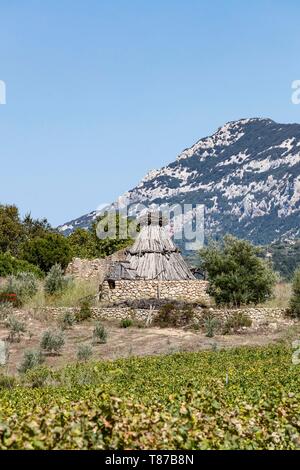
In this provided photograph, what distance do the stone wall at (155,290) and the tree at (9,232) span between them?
2879 cm

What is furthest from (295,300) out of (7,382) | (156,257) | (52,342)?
(7,382)

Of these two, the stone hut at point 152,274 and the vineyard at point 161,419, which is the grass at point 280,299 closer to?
the stone hut at point 152,274

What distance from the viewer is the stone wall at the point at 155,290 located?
31.9 m

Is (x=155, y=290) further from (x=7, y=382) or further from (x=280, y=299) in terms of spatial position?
(x=7, y=382)

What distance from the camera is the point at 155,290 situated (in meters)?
32.4

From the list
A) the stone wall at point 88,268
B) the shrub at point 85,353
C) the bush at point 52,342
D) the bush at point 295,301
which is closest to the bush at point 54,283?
the stone wall at point 88,268

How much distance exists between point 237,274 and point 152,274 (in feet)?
19.5

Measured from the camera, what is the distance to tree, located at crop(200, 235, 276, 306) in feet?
97.1


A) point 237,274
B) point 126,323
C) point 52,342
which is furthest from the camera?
point 237,274

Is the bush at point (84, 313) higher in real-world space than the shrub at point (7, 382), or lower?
higher

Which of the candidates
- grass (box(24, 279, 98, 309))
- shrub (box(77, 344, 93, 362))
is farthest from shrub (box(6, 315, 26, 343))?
shrub (box(77, 344, 93, 362))
